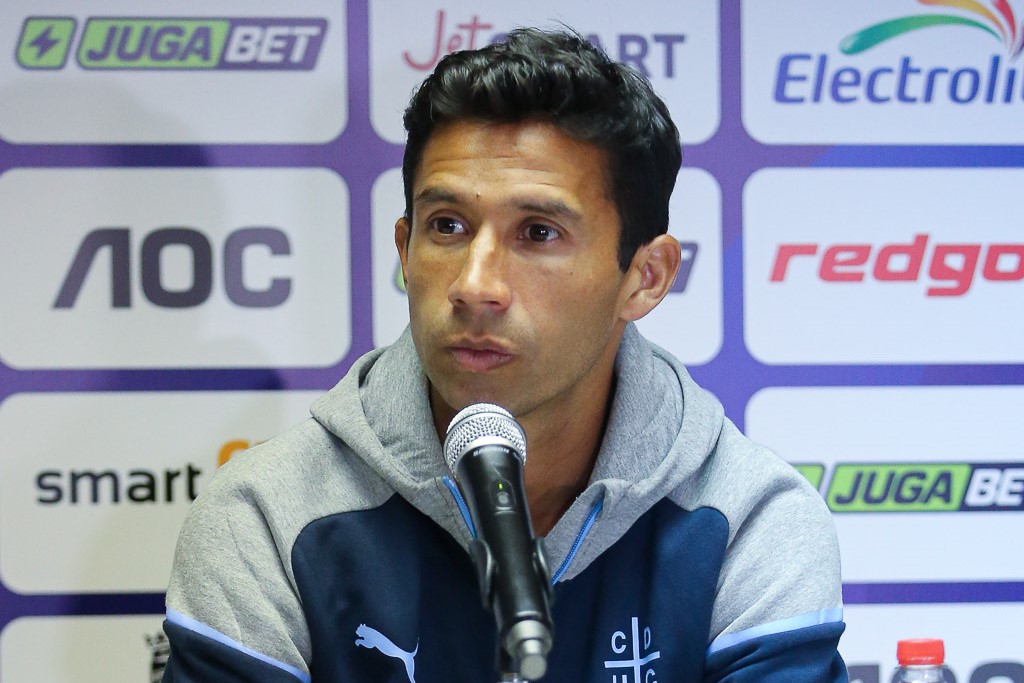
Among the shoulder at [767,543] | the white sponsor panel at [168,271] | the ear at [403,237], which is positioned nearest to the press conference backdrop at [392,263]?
the white sponsor panel at [168,271]

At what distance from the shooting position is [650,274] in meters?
1.74

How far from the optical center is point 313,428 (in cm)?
166

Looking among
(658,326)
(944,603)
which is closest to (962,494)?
(944,603)

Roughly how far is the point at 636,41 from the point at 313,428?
1105mm

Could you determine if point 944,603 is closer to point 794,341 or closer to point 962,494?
point 962,494

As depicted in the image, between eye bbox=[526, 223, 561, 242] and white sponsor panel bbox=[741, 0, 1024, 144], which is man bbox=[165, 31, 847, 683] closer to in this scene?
eye bbox=[526, 223, 561, 242]

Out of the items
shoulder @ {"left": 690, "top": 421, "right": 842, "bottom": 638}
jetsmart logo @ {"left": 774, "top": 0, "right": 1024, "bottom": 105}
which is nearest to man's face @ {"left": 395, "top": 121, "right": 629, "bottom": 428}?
shoulder @ {"left": 690, "top": 421, "right": 842, "bottom": 638}

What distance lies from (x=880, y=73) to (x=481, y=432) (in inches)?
66.1

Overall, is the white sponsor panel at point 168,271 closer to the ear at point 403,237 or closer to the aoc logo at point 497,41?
the aoc logo at point 497,41

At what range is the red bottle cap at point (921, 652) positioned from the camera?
1.60 m

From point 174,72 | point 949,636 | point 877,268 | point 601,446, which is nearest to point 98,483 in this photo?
point 174,72

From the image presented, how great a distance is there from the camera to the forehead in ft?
4.99

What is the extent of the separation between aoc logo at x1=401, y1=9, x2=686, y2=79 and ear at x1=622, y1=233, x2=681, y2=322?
0.70 metres

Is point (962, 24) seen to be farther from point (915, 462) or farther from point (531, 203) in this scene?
point (531, 203)
